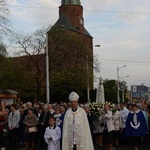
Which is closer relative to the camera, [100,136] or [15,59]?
[100,136]

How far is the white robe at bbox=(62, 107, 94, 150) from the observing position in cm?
912

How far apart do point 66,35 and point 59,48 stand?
1996 millimetres

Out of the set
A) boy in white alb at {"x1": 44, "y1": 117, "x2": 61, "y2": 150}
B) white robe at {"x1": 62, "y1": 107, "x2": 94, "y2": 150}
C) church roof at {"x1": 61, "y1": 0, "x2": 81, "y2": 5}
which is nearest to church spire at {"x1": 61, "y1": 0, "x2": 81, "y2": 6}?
church roof at {"x1": 61, "y1": 0, "x2": 81, "y2": 5}

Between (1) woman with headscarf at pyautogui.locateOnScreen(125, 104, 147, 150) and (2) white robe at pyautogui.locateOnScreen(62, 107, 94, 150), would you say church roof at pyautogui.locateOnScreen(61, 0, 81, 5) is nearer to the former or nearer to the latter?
(1) woman with headscarf at pyautogui.locateOnScreen(125, 104, 147, 150)

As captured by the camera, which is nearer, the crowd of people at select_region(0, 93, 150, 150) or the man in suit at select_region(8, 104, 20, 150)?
the crowd of people at select_region(0, 93, 150, 150)

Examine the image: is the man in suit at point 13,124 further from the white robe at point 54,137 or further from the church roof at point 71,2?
the church roof at point 71,2

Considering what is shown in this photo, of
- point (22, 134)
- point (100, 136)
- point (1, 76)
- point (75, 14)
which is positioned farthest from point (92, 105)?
point (75, 14)

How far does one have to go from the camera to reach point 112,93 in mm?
89062

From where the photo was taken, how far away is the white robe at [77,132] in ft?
29.9

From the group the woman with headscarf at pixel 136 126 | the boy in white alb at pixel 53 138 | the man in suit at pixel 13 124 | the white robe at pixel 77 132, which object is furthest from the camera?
the man in suit at pixel 13 124

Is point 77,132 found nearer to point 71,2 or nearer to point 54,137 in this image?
point 54,137

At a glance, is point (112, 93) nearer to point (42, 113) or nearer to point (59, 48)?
point (59, 48)

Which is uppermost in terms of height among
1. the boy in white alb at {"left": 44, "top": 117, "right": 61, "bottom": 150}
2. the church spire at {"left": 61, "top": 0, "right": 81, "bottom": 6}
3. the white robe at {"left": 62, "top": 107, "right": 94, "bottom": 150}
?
the church spire at {"left": 61, "top": 0, "right": 81, "bottom": 6}

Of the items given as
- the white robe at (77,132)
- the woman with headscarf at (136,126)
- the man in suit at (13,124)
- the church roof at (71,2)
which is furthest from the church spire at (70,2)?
the white robe at (77,132)
